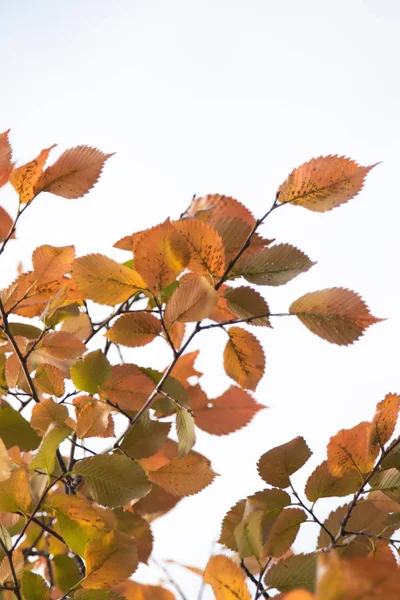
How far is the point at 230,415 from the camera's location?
45 cm

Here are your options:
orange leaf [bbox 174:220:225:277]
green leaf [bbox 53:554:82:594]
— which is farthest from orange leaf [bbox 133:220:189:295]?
green leaf [bbox 53:554:82:594]

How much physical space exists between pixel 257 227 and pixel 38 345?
0.17 m

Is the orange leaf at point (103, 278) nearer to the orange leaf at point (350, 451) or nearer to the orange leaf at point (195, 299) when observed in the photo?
the orange leaf at point (195, 299)

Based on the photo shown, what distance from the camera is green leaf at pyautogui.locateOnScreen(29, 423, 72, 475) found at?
31 centimetres

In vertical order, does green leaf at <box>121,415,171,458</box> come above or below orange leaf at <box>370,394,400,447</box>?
below

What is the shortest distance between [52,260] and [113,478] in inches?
6.5

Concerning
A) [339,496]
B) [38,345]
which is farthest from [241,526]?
[38,345]

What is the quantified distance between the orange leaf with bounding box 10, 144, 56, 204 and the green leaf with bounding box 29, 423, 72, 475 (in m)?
0.16

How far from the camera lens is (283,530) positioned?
369 millimetres

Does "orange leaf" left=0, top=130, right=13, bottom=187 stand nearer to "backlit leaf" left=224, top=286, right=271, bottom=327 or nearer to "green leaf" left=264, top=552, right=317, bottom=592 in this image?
"backlit leaf" left=224, top=286, right=271, bottom=327

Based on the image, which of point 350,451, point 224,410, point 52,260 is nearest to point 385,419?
point 350,451

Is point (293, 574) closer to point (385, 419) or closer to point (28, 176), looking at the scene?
point (385, 419)

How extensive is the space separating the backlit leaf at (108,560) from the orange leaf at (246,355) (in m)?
0.13

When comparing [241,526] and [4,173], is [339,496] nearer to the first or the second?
[241,526]
